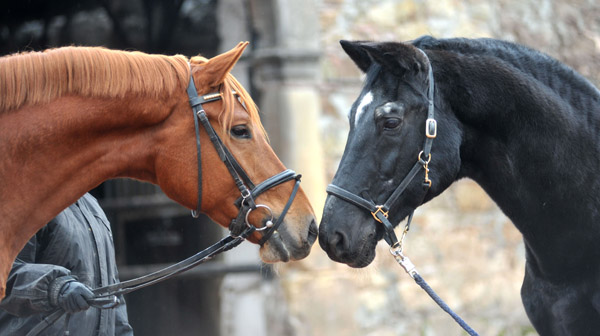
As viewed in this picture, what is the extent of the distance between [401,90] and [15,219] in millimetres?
1378

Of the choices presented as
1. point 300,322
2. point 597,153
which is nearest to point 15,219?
point 597,153

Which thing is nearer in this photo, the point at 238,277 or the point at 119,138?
the point at 119,138

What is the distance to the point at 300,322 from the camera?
6.12 m

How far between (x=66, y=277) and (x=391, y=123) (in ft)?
4.13

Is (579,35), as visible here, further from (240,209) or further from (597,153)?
(240,209)

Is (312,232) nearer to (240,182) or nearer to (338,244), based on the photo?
(338,244)

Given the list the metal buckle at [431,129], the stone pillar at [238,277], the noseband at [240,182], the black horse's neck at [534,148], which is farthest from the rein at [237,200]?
the stone pillar at [238,277]

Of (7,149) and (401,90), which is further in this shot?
(401,90)

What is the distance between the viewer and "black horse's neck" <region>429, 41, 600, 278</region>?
292 centimetres

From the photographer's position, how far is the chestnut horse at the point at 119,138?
254 centimetres

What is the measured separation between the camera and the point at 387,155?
290cm

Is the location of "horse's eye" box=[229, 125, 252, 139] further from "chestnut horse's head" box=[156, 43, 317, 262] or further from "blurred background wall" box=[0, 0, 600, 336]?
"blurred background wall" box=[0, 0, 600, 336]

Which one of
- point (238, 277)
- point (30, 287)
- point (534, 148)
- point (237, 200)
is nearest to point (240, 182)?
point (237, 200)

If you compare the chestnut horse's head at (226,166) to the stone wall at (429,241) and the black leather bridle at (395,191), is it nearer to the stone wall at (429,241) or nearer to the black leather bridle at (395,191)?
the black leather bridle at (395,191)
